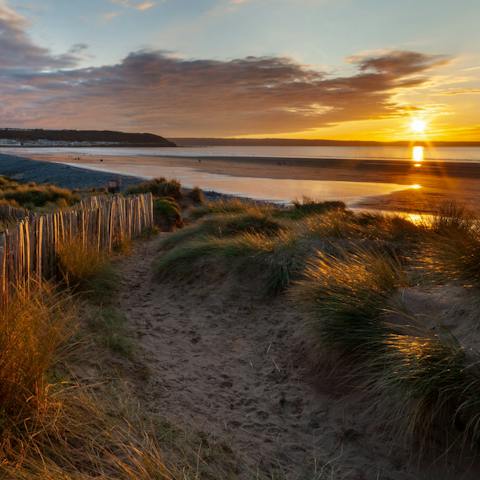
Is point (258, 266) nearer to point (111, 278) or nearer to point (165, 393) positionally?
point (111, 278)

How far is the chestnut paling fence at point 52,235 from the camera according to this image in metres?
4.94

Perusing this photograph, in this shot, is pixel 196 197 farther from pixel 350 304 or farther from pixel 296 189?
pixel 350 304

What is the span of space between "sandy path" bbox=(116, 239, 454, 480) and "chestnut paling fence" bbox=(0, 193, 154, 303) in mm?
1131

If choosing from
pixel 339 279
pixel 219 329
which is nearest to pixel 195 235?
pixel 219 329

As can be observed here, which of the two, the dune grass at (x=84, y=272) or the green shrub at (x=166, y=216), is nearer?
the dune grass at (x=84, y=272)

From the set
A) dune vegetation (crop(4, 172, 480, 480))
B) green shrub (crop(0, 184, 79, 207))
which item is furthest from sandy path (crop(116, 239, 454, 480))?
green shrub (crop(0, 184, 79, 207))

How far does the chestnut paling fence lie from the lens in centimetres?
494

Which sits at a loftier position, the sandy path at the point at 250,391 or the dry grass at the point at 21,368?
the dry grass at the point at 21,368

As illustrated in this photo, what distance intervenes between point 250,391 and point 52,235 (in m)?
3.33

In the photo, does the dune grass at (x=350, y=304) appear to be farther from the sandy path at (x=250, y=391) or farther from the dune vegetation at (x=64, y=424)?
the dune vegetation at (x=64, y=424)

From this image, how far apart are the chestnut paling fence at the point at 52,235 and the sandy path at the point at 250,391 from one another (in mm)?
1131

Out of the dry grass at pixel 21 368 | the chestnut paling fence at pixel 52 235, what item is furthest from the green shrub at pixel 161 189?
the dry grass at pixel 21 368

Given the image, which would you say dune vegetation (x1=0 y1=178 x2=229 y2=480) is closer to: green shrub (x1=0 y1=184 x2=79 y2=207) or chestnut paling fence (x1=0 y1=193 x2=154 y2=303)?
chestnut paling fence (x1=0 y1=193 x2=154 y2=303)

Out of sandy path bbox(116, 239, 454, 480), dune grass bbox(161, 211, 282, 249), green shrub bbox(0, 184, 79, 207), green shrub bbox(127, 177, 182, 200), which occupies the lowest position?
→ sandy path bbox(116, 239, 454, 480)
